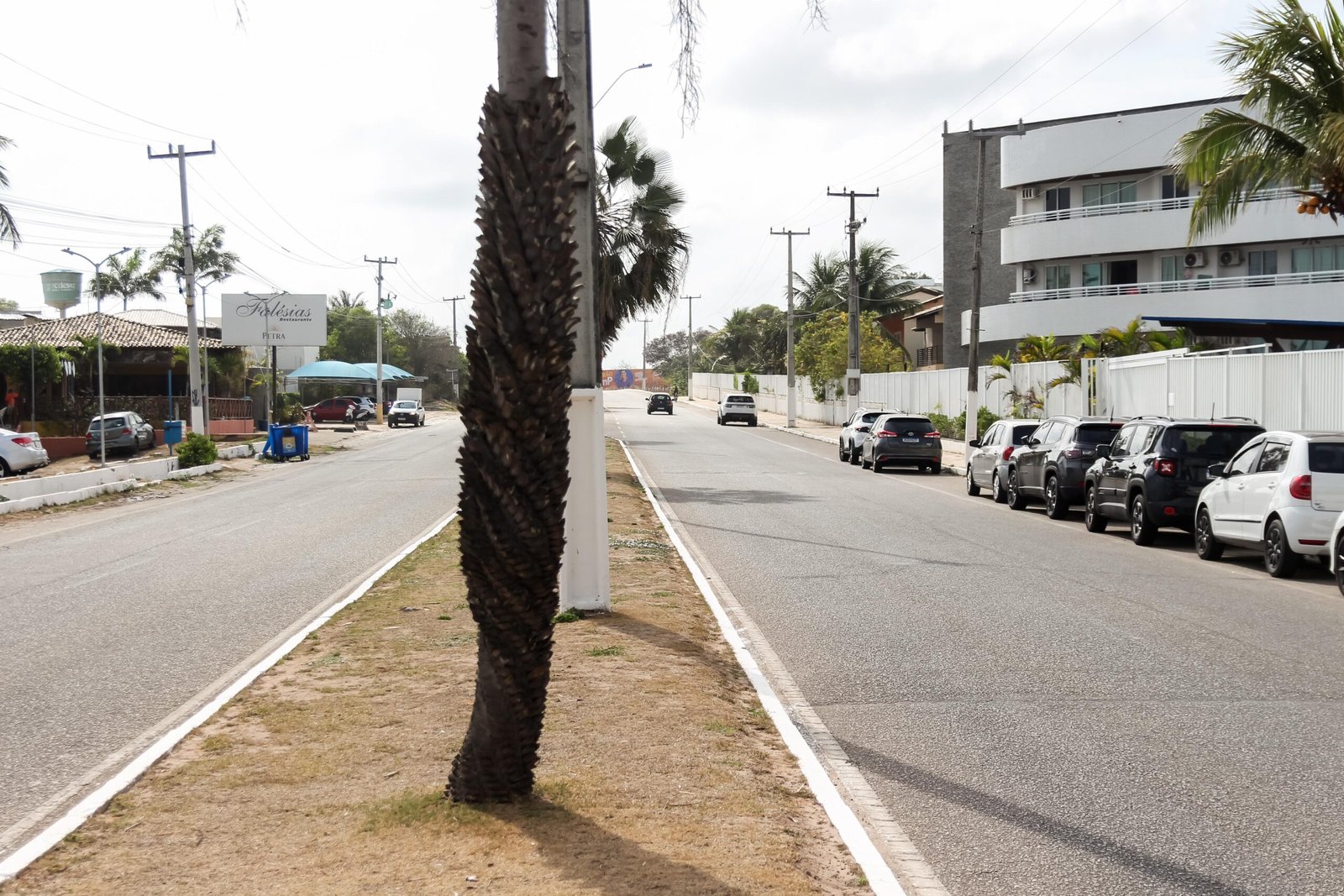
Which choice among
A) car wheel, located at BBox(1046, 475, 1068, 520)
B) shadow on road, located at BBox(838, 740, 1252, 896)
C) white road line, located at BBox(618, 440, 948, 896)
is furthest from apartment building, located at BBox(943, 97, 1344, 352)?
shadow on road, located at BBox(838, 740, 1252, 896)

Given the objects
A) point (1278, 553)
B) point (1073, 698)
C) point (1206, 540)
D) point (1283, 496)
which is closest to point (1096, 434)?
point (1206, 540)

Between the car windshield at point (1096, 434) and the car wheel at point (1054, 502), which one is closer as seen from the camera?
the car windshield at point (1096, 434)

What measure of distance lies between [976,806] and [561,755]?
2.01 meters

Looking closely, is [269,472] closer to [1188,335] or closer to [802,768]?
[1188,335]

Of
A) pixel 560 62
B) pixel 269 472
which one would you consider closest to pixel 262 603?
pixel 560 62

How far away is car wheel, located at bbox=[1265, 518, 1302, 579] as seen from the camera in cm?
1414

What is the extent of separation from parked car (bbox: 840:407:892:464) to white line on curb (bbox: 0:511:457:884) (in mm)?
27412

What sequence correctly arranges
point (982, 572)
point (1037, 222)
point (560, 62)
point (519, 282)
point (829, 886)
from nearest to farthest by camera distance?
point (829, 886), point (519, 282), point (560, 62), point (982, 572), point (1037, 222)

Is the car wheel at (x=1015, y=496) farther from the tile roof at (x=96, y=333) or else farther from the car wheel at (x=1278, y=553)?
the tile roof at (x=96, y=333)

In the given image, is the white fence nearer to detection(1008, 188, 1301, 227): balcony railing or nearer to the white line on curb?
detection(1008, 188, 1301, 227): balcony railing

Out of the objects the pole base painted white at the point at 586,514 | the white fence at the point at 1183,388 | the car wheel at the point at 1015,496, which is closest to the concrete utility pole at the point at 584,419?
the pole base painted white at the point at 586,514

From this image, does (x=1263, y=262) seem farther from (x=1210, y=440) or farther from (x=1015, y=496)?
(x=1210, y=440)

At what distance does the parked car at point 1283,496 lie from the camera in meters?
13.8

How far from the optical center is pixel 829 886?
488 cm
